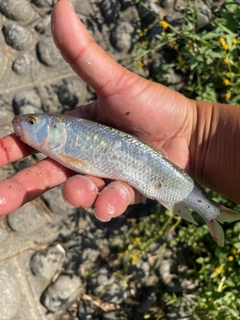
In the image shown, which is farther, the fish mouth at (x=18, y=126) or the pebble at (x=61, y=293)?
the pebble at (x=61, y=293)

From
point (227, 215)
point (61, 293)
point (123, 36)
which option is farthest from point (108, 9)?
point (61, 293)

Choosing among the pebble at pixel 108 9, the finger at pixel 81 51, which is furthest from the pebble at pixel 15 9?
the finger at pixel 81 51

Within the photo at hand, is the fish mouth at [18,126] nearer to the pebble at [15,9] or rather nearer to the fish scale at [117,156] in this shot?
the fish scale at [117,156]

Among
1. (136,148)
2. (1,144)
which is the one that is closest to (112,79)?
(136,148)

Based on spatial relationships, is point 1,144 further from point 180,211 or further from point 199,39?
point 199,39

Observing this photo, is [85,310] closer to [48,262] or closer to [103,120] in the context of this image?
[48,262]

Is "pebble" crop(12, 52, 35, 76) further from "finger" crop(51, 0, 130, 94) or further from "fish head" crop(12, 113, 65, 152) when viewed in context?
"finger" crop(51, 0, 130, 94)

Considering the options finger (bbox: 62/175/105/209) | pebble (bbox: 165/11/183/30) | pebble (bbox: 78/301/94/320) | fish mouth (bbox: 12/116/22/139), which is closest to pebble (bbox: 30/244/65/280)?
pebble (bbox: 78/301/94/320)
